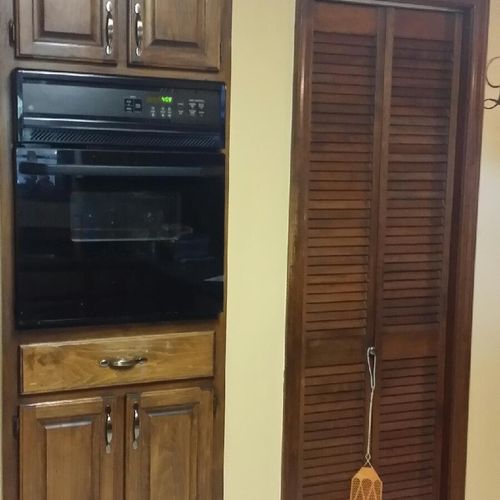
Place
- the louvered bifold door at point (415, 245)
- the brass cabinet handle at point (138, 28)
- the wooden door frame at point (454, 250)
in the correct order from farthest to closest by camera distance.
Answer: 1. the louvered bifold door at point (415, 245)
2. the wooden door frame at point (454, 250)
3. the brass cabinet handle at point (138, 28)

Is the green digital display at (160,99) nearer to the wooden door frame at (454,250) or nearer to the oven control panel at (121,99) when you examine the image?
the oven control panel at (121,99)

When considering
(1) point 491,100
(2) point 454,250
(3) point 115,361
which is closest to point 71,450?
(3) point 115,361

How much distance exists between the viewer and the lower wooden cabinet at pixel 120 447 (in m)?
1.95

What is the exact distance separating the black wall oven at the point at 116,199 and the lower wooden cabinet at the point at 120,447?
236 millimetres

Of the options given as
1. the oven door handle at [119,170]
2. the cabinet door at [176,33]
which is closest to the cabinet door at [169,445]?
the oven door handle at [119,170]

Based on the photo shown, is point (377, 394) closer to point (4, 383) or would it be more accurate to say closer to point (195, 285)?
point (195, 285)

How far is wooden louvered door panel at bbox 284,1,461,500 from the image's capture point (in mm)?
2254

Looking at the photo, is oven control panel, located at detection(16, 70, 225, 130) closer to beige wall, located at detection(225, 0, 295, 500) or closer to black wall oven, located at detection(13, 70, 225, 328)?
black wall oven, located at detection(13, 70, 225, 328)

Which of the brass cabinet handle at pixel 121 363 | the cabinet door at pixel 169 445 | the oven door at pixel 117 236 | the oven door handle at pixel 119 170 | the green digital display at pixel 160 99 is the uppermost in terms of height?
the green digital display at pixel 160 99

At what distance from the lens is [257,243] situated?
2.16 metres

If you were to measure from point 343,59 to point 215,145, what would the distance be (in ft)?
1.71

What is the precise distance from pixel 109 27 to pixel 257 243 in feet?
2.37

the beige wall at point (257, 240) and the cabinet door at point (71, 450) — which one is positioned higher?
the beige wall at point (257, 240)

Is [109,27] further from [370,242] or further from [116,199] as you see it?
[370,242]
